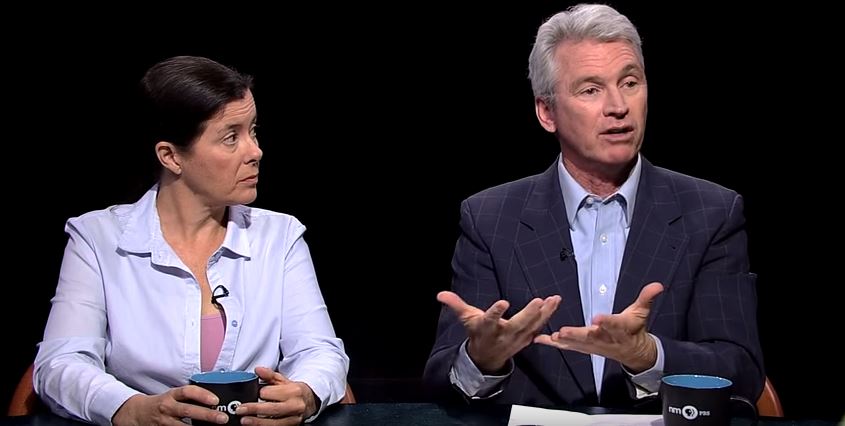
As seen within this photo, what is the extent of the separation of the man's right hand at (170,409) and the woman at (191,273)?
1.03 feet

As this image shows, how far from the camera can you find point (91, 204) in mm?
4051

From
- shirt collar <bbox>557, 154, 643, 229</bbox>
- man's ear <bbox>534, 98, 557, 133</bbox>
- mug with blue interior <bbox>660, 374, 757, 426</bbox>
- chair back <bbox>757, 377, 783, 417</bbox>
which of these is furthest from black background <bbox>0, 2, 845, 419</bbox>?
mug with blue interior <bbox>660, 374, 757, 426</bbox>

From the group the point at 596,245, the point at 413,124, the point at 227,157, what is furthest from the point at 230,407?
the point at 413,124

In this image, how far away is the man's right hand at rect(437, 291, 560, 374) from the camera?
6.56 ft

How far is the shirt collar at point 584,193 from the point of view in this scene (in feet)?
8.32

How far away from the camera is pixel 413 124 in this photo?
4133mm

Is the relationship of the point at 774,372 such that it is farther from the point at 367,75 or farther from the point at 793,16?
the point at 367,75

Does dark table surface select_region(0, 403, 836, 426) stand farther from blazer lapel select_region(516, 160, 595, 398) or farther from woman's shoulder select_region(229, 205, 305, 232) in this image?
woman's shoulder select_region(229, 205, 305, 232)

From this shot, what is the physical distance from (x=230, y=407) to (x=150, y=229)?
786mm

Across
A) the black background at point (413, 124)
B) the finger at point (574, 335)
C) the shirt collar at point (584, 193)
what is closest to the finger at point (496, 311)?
the finger at point (574, 335)

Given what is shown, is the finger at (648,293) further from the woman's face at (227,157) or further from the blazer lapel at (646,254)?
the woman's face at (227,157)

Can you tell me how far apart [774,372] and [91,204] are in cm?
275

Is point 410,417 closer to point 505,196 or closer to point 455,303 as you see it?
point 455,303

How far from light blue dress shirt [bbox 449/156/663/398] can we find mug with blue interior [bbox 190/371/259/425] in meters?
0.86
